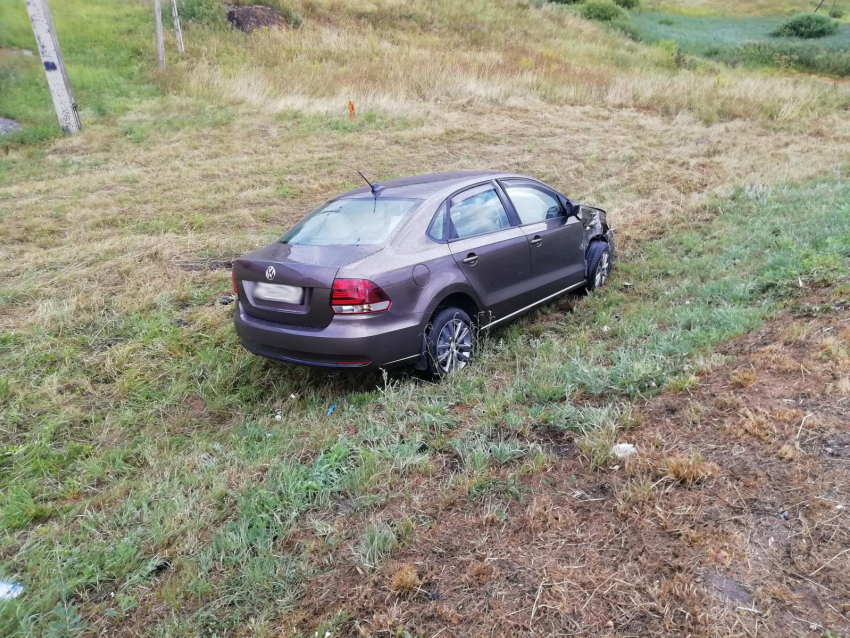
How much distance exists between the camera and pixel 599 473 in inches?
114

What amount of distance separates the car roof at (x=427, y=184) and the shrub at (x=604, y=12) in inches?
1491

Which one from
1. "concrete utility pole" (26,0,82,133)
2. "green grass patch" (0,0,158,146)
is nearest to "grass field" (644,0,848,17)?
"green grass patch" (0,0,158,146)

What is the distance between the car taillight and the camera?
157 inches

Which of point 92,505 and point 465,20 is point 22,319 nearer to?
point 92,505

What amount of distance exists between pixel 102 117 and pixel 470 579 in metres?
16.2

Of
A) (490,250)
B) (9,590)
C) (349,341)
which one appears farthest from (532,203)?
(9,590)

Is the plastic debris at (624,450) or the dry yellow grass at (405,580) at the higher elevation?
the dry yellow grass at (405,580)

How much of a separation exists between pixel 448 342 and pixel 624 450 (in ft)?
5.89

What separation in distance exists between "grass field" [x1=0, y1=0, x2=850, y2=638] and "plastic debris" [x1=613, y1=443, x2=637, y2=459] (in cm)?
8

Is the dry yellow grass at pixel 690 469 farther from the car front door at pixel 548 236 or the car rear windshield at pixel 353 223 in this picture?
the car front door at pixel 548 236

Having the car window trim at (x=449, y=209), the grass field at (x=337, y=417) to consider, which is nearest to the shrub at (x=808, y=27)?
the grass field at (x=337, y=417)

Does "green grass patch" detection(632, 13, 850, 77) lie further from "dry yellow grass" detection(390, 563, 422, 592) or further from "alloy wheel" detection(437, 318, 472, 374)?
"dry yellow grass" detection(390, 563, 422, 592)

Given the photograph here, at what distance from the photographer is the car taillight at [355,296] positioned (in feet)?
13.0

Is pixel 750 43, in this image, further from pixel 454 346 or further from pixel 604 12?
pixel 454 346
